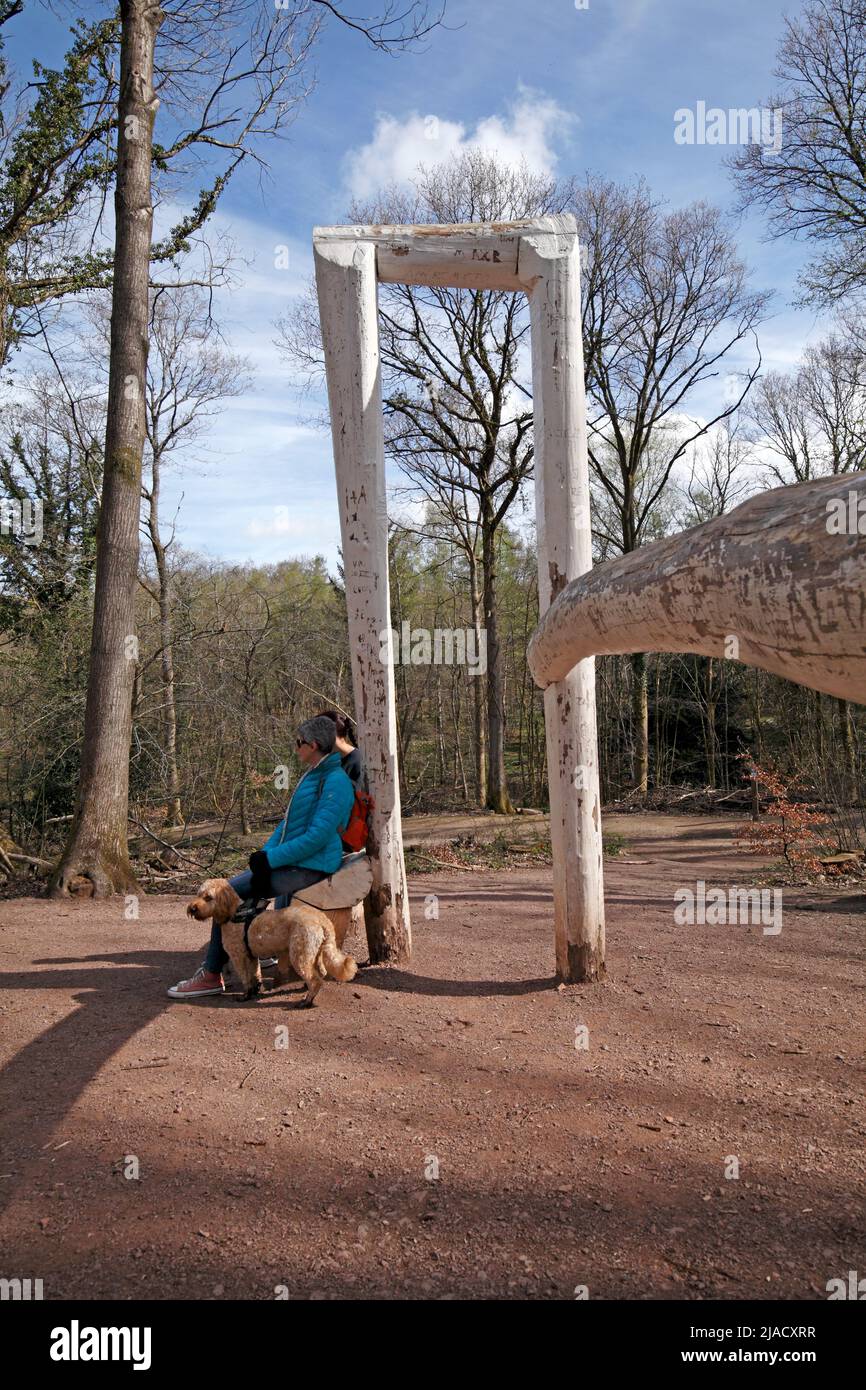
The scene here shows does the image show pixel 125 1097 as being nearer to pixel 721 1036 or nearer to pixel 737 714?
pixel 721 1036

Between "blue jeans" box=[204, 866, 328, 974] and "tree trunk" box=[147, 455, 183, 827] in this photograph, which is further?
"tree trunk" box=[147, 455, 183, 827]

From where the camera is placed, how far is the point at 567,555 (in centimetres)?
460

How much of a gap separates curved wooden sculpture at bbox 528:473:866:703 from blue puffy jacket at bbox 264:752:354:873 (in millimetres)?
2917

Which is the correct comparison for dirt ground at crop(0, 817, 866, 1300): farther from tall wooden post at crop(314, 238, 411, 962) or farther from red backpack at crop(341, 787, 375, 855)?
tall wooden post at crop(314, 238, 411, 962)

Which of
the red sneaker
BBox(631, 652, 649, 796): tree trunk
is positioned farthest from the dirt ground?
BBox(631, 652, 649, 796): tree trunk

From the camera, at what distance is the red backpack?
4.88 m

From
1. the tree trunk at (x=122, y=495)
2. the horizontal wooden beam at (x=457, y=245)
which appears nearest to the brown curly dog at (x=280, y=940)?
the horizontal wooden beam at (x=457, y=245)

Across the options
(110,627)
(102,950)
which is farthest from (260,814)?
(102,950)

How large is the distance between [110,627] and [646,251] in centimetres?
1767

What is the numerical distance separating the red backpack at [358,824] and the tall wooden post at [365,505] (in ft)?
0.14

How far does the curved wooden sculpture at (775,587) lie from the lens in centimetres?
130

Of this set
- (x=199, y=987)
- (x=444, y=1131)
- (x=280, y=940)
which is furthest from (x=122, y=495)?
(x=444, y=1131)

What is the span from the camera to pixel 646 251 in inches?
798

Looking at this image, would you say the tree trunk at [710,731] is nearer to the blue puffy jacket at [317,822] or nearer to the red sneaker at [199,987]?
the blue puffy jacket at [317,822]
